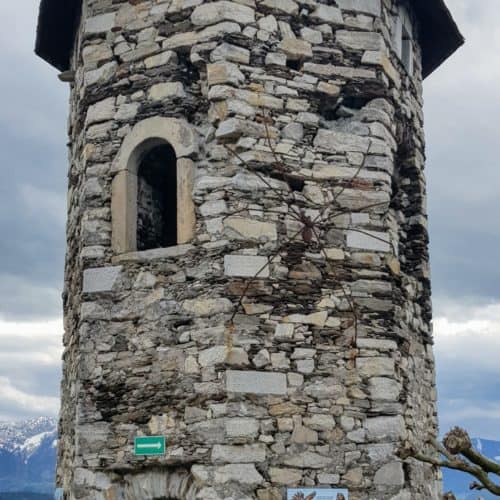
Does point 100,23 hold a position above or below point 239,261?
above

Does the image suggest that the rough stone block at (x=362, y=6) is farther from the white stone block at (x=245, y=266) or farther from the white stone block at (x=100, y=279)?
the white stone block at (x=100, y=279)

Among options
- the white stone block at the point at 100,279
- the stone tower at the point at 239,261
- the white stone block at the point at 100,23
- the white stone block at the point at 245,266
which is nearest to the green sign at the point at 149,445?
the stone tower at the point at 239,261

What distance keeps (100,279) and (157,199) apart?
1.17 m

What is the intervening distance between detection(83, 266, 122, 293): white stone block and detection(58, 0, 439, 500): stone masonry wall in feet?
0.05

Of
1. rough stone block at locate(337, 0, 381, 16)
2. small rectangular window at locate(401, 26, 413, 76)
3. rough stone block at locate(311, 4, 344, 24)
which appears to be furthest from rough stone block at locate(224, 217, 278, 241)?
small rectangular window at locate(401, 26, 413, 76)

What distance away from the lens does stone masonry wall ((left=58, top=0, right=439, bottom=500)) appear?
27.9 feet

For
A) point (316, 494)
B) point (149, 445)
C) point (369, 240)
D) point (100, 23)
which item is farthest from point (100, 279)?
point (316, 494)

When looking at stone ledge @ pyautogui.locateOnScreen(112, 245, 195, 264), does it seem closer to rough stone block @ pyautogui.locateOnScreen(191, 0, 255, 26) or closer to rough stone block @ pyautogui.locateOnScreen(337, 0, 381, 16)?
rough stone block @ pyautogui.locateOnScreen(191, 0, 255, 26)

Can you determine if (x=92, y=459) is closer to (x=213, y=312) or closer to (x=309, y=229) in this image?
(x=213, y=312)

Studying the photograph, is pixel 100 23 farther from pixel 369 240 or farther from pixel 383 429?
pixel 383 429

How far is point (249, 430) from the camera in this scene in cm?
838

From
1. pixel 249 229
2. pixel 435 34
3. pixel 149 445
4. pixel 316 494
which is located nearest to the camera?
pixel 316 494

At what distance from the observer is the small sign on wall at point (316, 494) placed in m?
8.34

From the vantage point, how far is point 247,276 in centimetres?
873
